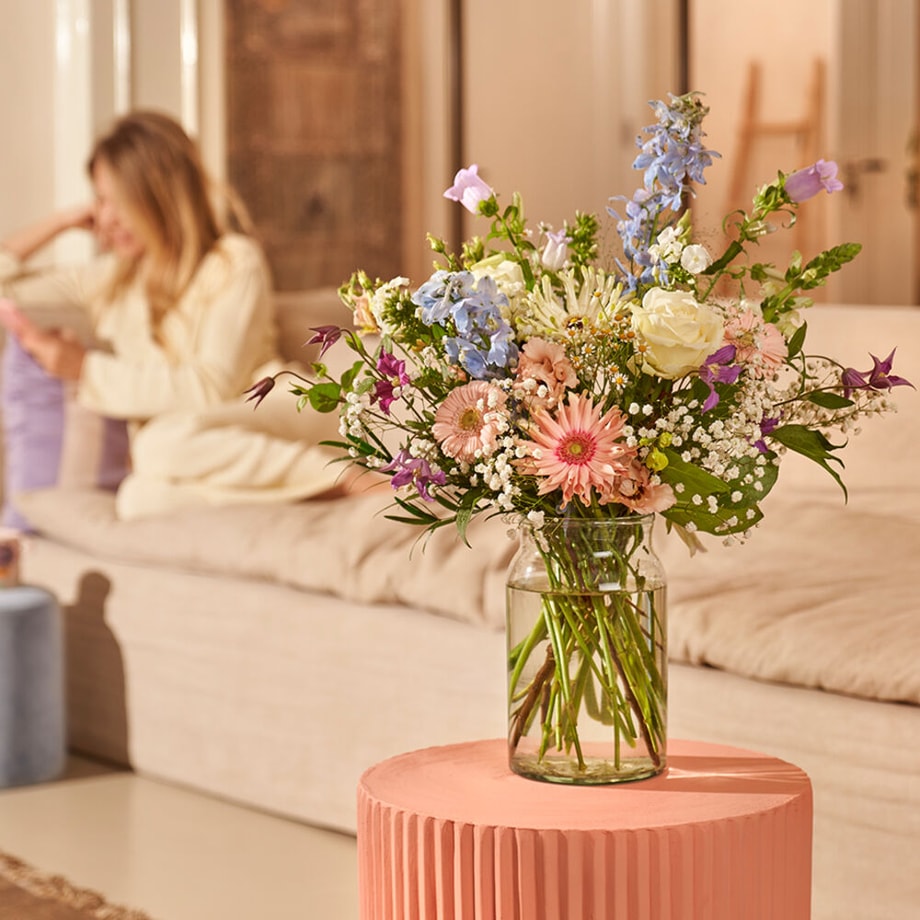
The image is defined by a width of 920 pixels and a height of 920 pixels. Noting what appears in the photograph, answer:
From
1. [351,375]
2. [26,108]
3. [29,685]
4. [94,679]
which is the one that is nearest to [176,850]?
[29,685]

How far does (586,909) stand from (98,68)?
3.76m

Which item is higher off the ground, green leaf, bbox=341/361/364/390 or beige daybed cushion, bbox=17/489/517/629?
green leaf, bbox=341/361/364/390

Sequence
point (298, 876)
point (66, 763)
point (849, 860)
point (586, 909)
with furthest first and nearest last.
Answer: point (66, 763)
point (298, 876)
point (849, 860)
point (586, 909)

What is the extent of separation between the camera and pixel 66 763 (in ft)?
9.67

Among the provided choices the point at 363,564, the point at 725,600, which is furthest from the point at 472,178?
the point at 363,564

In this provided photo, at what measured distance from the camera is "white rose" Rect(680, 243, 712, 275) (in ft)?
4.20

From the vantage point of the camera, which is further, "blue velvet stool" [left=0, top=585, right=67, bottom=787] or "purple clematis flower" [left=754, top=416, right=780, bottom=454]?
"blue velvet stool" [left=0, top=585, right=67, bottom=787]

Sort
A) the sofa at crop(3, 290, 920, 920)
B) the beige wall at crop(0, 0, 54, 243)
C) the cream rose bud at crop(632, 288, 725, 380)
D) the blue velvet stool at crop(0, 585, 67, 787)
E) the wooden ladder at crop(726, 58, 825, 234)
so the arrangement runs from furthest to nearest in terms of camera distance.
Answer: the wooden ladder at crop(726, 58, 825, 234) → the beige wall at crop(0, 0, 54, 243) → the blue velvet stool at crop(0, 585, 67, 787) → the sofa at crop(3, 290, 920, 920) → the cream rose bud at crop(632, 288, 725, 380)

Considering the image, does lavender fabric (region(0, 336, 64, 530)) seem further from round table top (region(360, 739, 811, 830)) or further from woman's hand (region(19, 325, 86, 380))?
round table top (region(360, 739, 811, 830))

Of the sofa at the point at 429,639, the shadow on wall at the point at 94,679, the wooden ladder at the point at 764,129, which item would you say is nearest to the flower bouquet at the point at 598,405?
the sofa at the point at 429,639

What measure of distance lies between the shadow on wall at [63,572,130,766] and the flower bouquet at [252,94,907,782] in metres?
1.63

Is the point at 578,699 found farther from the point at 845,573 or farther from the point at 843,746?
the point at 845,573

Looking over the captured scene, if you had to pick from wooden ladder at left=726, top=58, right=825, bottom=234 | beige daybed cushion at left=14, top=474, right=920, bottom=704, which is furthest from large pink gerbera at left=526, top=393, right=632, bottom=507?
wooden ladder at left=726, top=58, right=825, bottom=234

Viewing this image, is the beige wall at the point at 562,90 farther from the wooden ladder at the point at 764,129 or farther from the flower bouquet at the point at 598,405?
the flower bouquet at the point at 598,405
